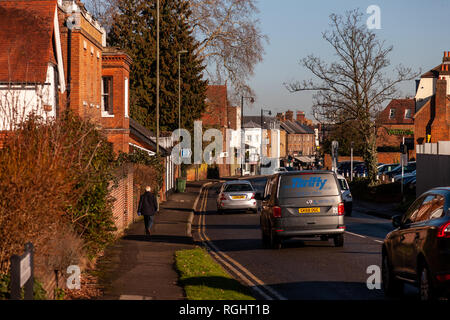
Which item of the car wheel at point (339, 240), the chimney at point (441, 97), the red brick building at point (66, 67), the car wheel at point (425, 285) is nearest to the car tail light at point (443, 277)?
the car wheel at point (425, 285)

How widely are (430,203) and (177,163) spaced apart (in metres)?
49.3

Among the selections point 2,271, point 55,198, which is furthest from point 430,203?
point 2,271

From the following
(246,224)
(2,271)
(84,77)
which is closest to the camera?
(2,271)

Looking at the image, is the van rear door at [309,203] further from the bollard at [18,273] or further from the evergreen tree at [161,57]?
the evergreen tree at [161,57]

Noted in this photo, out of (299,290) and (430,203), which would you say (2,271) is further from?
(430,203)

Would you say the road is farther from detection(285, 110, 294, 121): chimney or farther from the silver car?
detection(285, 110, 294, 121): chimney

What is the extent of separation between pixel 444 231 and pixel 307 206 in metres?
9.25

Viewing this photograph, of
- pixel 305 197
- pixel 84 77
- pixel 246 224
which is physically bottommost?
pixel 246 224

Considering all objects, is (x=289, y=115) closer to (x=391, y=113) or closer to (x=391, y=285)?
(x=391, y=113)

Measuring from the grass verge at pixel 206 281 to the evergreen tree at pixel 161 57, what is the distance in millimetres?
37864

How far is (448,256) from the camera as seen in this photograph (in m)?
9.09

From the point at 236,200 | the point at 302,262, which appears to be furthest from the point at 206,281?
the point at 236,200

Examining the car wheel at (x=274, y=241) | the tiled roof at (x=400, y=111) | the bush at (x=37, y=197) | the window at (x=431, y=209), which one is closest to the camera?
the window at (x=431, y=209)

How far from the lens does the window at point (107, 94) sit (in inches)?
1305
